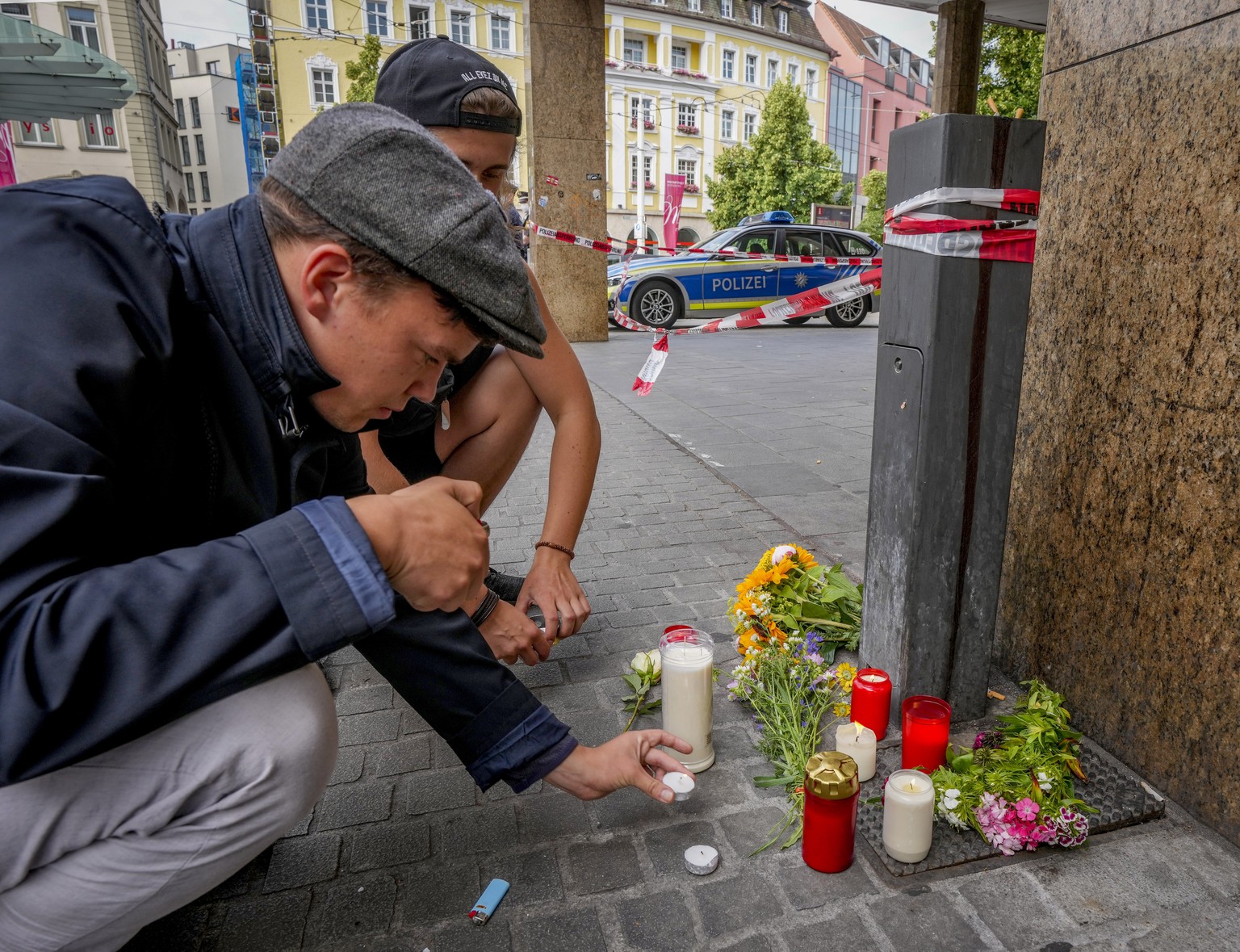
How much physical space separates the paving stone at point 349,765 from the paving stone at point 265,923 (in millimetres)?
378

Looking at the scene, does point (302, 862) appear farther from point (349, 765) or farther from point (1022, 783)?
point (1022, 783)

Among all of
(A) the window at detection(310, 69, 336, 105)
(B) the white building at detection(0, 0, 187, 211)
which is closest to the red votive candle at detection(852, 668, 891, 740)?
(B) the white building at detection(0, 0, 187, 211)

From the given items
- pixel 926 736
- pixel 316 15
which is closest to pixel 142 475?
pixel 926 736

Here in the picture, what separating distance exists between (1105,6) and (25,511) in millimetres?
2350

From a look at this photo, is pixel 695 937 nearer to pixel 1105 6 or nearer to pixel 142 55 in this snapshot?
pixel 1105 6

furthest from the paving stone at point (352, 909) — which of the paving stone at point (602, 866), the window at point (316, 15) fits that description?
the window at point (316, 15)

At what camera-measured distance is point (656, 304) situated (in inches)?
491

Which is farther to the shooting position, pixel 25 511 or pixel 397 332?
pixel 397 332

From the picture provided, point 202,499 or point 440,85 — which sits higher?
point 440,85

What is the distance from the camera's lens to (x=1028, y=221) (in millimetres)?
1850

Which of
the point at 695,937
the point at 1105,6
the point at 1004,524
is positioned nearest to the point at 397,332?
the point at 695,937

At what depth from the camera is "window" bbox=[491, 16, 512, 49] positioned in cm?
3862

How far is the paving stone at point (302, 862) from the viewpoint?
1678 millimetres

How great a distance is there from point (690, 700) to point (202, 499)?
3.97 feet
